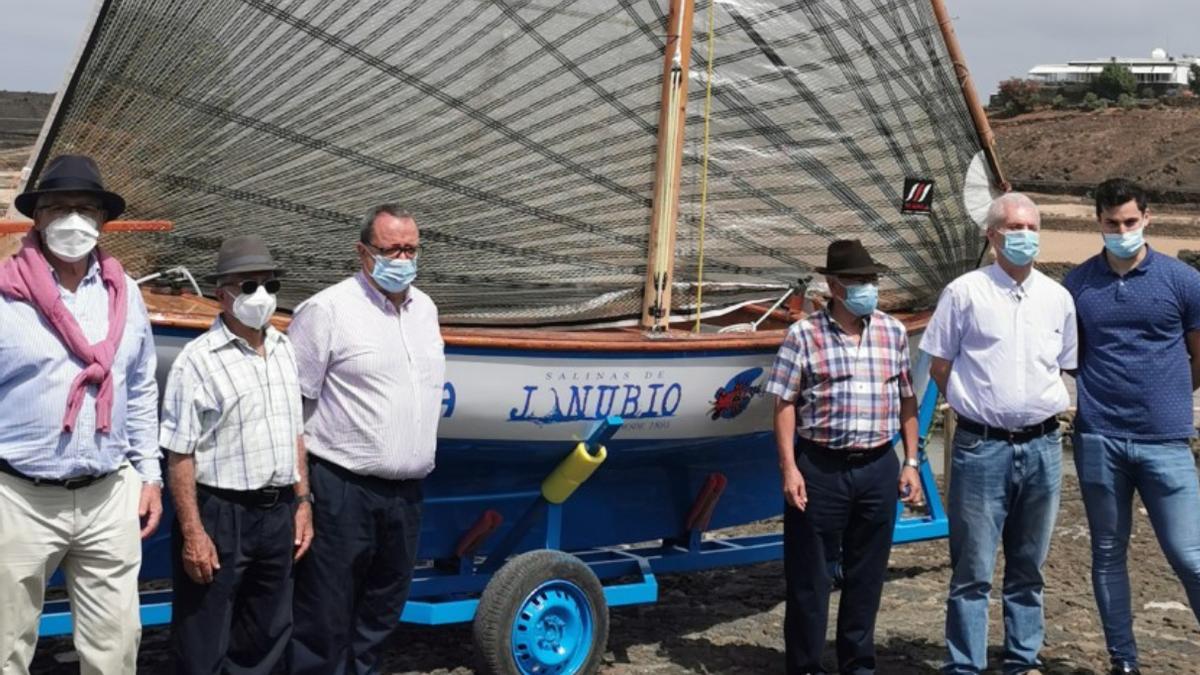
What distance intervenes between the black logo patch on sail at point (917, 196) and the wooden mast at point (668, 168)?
50.9 inches

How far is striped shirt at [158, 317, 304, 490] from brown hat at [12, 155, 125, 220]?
47 cm

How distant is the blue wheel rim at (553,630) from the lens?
5.65 metres

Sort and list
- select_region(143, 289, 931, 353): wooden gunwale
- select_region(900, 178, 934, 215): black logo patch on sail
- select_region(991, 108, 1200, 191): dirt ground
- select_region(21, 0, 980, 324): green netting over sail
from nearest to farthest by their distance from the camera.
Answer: select_region(143, 289, 931, 353): wooden gunwale < select_region(21, 0, 980, 324): green netting over sail < select_region(900, 178, 934, 215): black logo patch on sail < select_region(991, 108, 1200, 191): dirt ground

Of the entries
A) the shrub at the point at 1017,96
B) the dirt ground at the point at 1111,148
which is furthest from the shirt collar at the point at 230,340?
the shrub at the point at 1017,96

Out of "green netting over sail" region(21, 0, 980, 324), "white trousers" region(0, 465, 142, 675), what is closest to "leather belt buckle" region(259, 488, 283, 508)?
"white trousers" region(0, 465, 142, 675)

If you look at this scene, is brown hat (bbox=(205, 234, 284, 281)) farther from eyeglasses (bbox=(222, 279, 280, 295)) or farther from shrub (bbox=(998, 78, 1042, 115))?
shrub (bbox=(998, 78, 1042, 115))

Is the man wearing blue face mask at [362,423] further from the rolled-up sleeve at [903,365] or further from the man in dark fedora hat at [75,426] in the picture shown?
the rolled-up sleeve at [903,365]

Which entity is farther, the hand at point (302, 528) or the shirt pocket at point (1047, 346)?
the shirt pocket at point (1047, 346)

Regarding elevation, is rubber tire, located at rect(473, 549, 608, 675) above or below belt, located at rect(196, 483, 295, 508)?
below

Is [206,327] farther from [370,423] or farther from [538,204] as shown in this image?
[538,204]

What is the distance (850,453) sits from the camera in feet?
18.0

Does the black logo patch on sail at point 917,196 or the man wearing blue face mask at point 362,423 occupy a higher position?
the black logo patch on sail at point 917,196

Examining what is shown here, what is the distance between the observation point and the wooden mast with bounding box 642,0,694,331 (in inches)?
247

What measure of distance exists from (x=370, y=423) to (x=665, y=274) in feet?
5.97
